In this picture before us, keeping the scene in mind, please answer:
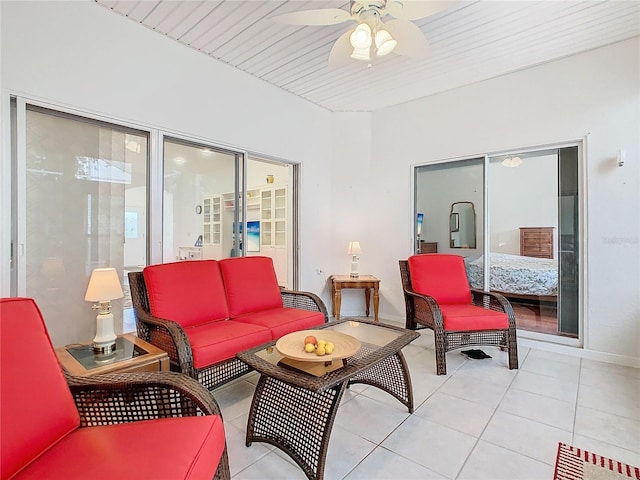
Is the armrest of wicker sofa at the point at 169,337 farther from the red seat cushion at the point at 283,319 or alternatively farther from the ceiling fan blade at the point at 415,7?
the ceiling fan blade at the point at 415,7

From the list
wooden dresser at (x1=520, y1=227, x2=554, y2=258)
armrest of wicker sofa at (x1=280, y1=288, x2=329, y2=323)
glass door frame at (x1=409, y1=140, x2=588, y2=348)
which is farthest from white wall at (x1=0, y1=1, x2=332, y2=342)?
wooden dresser at (x1=520, y1=227, x2=554, y2=258)

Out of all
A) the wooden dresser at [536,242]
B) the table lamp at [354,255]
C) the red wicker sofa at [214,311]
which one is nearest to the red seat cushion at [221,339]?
the red wicker sofa at [214,311]

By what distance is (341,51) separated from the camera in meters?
2.37

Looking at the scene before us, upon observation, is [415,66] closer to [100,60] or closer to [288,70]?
[288,70]

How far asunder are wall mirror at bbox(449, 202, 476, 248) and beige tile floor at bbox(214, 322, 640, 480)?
156 centimetres

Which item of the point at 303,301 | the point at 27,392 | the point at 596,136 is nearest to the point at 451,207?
the point at 596,136

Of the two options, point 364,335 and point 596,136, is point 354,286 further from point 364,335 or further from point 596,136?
point 596,136

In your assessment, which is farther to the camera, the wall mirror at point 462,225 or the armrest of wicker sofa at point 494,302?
the wall mirror at point 462,225

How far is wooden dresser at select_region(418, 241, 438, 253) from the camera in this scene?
419 centimetres

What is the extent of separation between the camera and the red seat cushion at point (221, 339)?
6.50 ft

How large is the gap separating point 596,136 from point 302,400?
11.6ft

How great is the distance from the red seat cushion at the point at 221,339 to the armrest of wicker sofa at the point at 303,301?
71 centimetres

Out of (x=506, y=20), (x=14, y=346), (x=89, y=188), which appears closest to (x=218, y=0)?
(x=89, y=188)

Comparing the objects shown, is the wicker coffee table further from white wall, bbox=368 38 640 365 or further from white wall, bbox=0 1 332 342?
white wall, bbox=368 38 640 365
